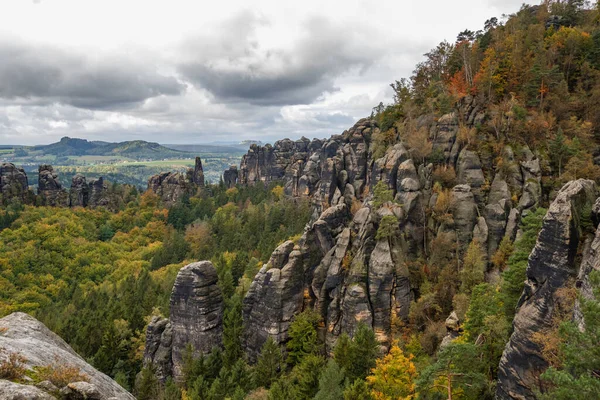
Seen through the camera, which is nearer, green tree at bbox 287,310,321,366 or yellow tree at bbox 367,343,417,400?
yellow tree at bbox 367,343,417,400

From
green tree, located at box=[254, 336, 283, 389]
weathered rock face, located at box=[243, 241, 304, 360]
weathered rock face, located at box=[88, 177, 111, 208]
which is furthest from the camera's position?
weathered rock face, located at box=[88, 177, 111, 208]

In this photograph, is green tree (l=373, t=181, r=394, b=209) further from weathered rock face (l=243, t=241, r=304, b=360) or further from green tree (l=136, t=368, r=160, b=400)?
green tree (l=136, t=368, r=160, b=400)

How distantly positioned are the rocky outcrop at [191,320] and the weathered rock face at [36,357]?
3116 cm

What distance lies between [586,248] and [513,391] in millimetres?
9654

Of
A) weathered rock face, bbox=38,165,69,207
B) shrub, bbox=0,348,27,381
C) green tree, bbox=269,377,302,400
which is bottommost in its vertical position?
green tree, bbox=269,377,302,400

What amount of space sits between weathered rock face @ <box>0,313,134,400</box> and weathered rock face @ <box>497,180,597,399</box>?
21090mm

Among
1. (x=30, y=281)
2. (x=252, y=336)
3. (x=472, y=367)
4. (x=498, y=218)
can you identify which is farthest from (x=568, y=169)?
(x=30, y=281)

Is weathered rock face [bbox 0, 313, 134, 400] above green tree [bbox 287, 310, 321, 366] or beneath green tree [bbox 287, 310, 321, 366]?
above

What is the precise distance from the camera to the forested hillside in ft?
70.3

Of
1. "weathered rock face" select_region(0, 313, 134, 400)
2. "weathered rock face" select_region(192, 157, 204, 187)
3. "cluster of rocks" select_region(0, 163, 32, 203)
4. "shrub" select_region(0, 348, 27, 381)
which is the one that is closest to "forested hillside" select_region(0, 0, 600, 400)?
"weathered rock face" select_region(0, 313, 134, 400)

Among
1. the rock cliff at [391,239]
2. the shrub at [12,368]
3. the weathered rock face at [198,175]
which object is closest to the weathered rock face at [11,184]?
the weathered rock face at [198,175]

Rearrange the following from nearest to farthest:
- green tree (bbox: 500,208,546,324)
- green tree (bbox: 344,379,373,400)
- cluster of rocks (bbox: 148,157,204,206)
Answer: green tree (bbox: 500,208,546,324)
green tree (bbox: 344,379,373,400)
cluster of rocks (bbox: 148,157,204,206)

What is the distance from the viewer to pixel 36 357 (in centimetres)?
1048

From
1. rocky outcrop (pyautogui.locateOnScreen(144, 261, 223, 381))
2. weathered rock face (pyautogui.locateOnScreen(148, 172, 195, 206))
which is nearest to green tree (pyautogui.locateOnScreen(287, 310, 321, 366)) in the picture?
rocky outcrop (pyautogui.locateOnScreen(144, 261, 223, 381))
